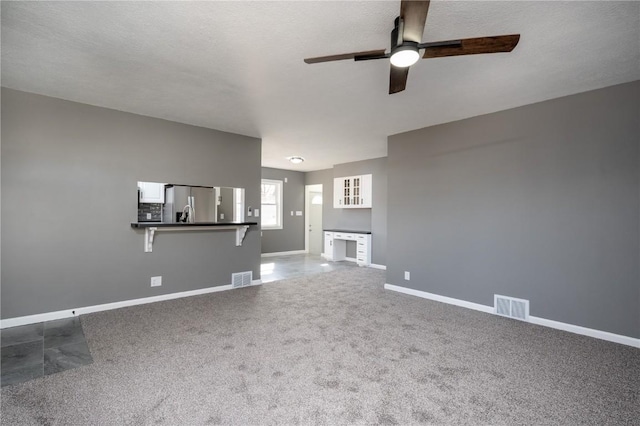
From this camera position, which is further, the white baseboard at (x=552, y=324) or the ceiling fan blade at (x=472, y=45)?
the white baseboard at (x=552, y=324)

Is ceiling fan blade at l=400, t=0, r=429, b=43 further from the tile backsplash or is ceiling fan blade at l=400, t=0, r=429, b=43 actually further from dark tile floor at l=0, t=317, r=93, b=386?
the tile backsplash

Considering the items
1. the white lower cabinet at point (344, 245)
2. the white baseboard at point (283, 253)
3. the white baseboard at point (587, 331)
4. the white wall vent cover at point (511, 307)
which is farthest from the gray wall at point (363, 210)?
the white baseboard at point (587, 331)

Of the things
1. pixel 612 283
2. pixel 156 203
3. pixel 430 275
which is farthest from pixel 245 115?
pixel 612 283

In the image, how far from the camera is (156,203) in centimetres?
420

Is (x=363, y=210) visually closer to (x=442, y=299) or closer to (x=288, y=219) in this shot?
(x=288, y=219)

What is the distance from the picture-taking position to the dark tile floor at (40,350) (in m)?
2.35

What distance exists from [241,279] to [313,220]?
186 inches

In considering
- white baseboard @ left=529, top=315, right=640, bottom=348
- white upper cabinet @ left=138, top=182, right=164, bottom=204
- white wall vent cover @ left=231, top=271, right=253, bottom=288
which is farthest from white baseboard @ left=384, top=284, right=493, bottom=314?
white upper cabinet @ left=138, top=182, right=164, bottom=204

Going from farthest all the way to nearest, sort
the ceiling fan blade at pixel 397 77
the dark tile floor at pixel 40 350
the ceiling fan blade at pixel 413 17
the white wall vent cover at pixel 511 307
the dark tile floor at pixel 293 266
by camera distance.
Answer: the dark tile floor at pixel 293 266 < the white wall vent cover at pixel 511 307 < the dark tile floor at pixel 40 350 < the ceiling fan blade at pixel 397 77 < the ceiling fan blade at pixel 413 17

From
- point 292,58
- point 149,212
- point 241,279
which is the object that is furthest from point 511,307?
point 149,212

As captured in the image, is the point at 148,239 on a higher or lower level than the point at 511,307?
higher

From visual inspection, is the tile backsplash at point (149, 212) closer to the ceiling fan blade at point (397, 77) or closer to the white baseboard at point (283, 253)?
the ceiling fan blade at point (397, 77)

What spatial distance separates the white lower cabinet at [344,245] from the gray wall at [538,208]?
7.47 ft

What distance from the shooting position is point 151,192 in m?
4.17
